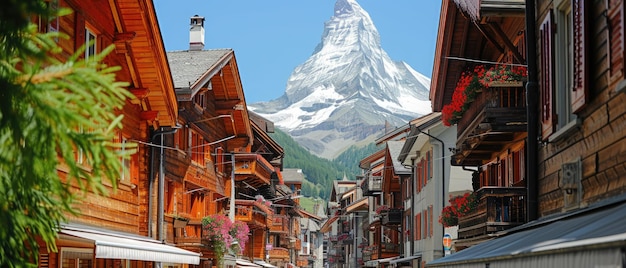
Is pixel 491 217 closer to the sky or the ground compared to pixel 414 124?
closer to the ground

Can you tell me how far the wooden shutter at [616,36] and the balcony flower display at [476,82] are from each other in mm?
8756

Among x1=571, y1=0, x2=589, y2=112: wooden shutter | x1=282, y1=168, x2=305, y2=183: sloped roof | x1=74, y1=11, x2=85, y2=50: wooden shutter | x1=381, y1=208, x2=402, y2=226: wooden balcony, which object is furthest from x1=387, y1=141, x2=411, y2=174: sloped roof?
x1=282, y1=168, x2=305, y2=183: sloped roof

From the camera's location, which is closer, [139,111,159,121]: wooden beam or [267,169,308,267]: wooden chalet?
[139,111,159,121]: wooden beam

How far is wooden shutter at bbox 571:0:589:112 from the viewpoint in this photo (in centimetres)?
1210

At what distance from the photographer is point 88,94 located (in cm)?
568

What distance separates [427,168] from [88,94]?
129ft

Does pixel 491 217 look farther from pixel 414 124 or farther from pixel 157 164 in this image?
pixel 414 124

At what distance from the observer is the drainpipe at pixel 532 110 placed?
16156 mm

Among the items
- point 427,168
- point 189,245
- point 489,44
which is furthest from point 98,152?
point 427,168

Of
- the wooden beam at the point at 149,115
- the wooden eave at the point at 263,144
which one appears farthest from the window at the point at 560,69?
the wooden eave at the point at 263,144

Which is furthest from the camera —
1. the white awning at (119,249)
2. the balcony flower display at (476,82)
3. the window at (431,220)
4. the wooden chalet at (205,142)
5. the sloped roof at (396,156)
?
the sloped roof at (396,156)

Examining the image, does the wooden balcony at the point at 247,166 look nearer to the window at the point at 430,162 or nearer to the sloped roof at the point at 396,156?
the window at the point at 430,162

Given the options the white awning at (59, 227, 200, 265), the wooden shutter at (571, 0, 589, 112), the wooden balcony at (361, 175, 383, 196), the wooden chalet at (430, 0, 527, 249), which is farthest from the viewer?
the wooden balcony at (361, 175, 383, 196)

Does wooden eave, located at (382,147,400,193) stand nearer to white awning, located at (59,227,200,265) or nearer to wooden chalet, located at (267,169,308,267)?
wooden chalet, located at (267,169,308,267)
